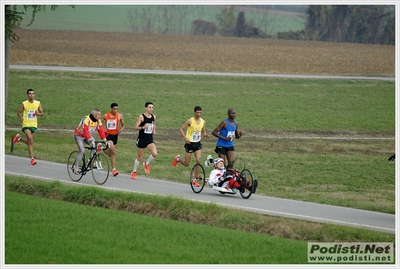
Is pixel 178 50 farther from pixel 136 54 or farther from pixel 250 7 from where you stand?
pixel 250 7

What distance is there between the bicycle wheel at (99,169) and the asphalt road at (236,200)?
0.53 ft

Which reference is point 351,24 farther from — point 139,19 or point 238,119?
point 238,119

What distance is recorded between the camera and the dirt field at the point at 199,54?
62.4 m

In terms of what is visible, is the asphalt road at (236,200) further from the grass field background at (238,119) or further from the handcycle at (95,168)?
the grass field background at (238,119)

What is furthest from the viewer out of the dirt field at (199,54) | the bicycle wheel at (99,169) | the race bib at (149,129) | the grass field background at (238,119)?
the dirt field at (199,54)

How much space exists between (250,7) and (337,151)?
10692 centimetres

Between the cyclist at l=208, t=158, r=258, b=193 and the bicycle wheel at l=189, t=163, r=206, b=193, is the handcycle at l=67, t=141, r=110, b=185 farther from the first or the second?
the cyclist at l=208, t=158, r=258, b=193

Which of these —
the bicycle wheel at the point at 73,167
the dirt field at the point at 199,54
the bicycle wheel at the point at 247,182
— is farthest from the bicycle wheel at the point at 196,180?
the dirt field at the point at 199,54

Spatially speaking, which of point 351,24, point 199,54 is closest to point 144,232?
point 199,54

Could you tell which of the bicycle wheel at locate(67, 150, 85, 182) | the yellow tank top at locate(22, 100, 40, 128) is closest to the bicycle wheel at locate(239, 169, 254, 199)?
the bicycle wheel at locate(67, 150, 85, 182)

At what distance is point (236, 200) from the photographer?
733 inches

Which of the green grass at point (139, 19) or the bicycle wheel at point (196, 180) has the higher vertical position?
the green grass at point (139, 19)

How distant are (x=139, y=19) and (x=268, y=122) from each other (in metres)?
89.1

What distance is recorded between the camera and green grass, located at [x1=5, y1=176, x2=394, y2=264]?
12.3m
